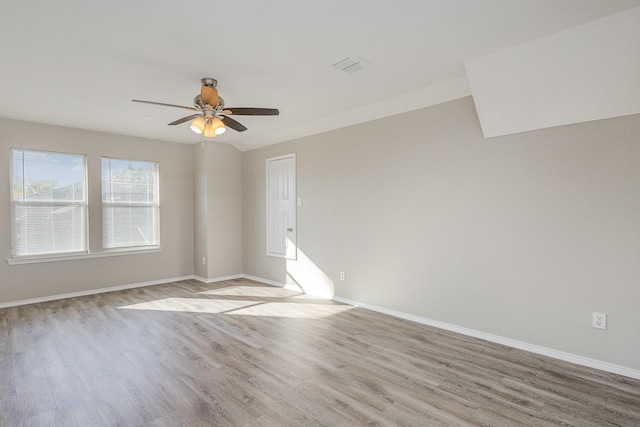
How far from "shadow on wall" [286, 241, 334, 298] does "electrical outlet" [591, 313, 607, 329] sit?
9.91ft

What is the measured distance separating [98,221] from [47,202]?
699 mm

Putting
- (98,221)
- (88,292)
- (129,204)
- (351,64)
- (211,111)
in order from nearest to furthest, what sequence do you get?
(351,64) → (211,111) → (88,292) → (98,221) → (129,204)

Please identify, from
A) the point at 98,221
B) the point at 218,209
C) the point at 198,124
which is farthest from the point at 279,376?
the point at 98,221

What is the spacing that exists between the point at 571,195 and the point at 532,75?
1097mm

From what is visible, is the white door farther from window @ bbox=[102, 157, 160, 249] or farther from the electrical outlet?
the electrical outlet

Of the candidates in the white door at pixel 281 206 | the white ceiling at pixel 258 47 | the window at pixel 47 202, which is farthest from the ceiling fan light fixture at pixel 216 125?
the window at pixel 47 202

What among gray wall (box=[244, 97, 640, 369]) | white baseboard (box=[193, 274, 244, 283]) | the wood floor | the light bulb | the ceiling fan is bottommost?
the wood floor

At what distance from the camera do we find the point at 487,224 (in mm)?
3336

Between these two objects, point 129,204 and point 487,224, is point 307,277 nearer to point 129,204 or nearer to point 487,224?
point 487,224

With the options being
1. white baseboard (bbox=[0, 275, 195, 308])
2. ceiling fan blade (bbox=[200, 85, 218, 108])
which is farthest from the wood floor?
ceiling fan blade (bbox=[200, 85, 218, 108])

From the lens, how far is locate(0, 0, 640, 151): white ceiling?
2.16 metres

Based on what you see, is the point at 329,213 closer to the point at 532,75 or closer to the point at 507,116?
the point at 507,116

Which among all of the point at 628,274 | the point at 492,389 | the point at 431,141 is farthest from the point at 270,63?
the point at 628,274

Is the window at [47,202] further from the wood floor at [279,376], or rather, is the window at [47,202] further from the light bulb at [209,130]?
the light bulb at [209,130]
